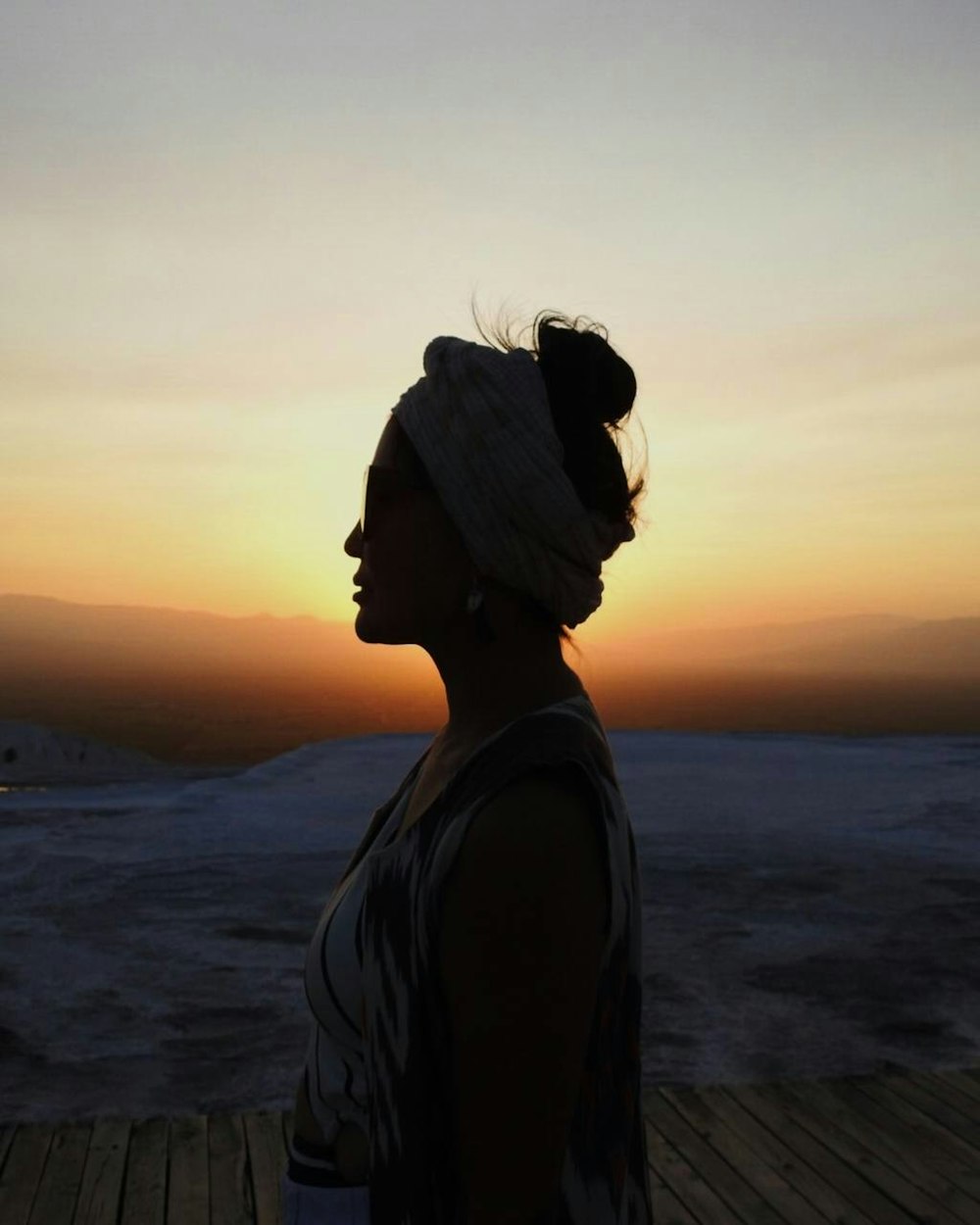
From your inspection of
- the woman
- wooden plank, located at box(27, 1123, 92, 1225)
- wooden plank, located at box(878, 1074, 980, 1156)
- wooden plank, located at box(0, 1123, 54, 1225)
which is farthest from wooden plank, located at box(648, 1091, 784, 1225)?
the woman

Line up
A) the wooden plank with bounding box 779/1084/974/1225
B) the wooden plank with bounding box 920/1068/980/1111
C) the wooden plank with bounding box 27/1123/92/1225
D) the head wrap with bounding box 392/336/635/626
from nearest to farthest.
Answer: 1. the head wrap with bounding box 392/336/635/626
2. the wooden plank with bounding box 27/1123/92/1225
3. the wooden plank with bounding box 779/1084/974/1225
4. the wooden plank with bounding box 920/1068/980/1111

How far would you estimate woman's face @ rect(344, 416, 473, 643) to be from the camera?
1.54m

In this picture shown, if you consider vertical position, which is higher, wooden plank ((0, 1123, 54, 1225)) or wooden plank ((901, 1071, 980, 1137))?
wooden plank ((901, 1071, 980, 1137))

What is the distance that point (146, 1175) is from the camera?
3979mm

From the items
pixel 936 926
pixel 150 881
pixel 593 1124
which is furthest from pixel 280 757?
pixel 593 1124

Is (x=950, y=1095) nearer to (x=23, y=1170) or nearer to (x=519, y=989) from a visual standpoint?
(x=23, y=1170)

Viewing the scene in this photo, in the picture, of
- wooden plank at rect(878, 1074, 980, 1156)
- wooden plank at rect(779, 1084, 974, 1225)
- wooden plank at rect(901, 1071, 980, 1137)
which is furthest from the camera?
wooden plank at rect(901, 1071, 980, 1137)

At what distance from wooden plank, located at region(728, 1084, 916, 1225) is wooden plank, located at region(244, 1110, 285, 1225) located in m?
1.56

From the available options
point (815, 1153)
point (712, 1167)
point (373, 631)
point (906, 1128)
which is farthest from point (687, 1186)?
point (373, 631)

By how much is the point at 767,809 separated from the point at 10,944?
5.73m

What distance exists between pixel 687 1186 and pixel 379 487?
3099mm

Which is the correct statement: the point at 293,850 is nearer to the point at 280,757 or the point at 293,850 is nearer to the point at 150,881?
the point at 150,881

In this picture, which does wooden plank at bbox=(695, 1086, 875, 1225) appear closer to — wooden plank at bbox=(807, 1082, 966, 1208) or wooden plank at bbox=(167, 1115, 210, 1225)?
wooden plank at bbox=(807, 1082, 966, 1208)

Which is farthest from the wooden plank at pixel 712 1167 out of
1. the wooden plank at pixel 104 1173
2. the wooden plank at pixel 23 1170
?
the wooden plank at pixel 23 1170
